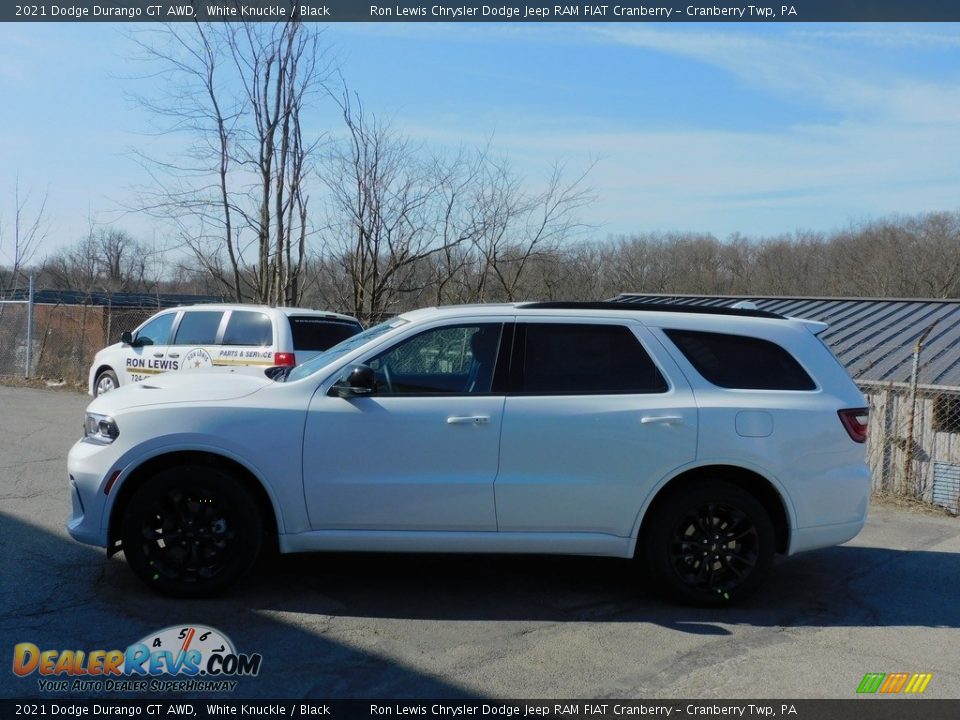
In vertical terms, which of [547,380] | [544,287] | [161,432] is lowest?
[161,432]

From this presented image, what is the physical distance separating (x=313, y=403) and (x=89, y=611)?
5.61 feet

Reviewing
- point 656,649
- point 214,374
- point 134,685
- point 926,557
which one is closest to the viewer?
point 134,685

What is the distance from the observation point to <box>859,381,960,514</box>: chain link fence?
10.2 meters

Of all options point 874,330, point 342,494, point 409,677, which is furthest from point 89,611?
point 874,330

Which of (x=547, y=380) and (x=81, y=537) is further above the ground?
(x=547, y=380)

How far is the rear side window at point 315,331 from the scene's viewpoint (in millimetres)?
11453

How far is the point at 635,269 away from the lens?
3588 centimetres

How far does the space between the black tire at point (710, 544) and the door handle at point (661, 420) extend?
0.44m

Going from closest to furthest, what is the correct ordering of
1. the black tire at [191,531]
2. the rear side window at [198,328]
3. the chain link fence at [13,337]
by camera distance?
the black tire at [191,531] → the rear side window at [198,328] → the chain link fence at [13,337]

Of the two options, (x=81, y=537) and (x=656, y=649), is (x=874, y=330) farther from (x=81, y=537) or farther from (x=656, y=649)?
(x=81, y=537)

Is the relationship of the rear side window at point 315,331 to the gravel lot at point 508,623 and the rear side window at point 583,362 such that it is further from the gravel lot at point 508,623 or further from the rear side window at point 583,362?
the rear side window at point 583,362

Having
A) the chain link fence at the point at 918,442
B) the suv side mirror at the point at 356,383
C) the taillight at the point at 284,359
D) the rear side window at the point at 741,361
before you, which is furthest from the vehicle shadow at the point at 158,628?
the chain link fence at the point at 918,442

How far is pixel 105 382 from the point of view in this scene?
1391 cm

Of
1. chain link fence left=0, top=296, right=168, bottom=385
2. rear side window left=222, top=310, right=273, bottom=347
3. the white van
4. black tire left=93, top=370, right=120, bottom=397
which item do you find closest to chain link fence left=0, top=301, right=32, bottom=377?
chain link fence left=0, top=296, right=168, bottom=385
